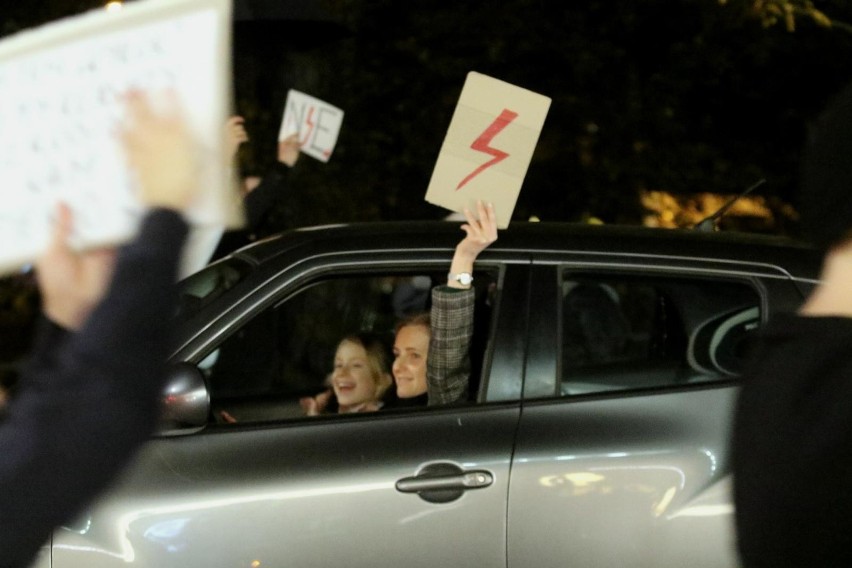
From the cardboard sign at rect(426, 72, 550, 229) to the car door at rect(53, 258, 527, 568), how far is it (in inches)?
27.7

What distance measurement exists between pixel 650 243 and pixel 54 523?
2949 mm

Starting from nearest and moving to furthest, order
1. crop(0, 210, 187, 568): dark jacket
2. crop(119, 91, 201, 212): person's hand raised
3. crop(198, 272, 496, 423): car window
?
crop(0, 210, 187, 568): dark jacket < crop(119, 91, 201, 212): person's hand raised < crop(198, 272, 496, 423): car window

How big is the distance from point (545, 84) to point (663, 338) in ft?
25.0

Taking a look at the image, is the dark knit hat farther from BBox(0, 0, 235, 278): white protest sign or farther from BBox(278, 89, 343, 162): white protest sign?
BBox(278, 89, 343, 162): white protest sign

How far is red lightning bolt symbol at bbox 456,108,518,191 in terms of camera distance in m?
4.18

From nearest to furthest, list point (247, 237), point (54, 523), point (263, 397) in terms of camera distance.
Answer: point (54, 523) < point (263, 397) < point (247, 237)

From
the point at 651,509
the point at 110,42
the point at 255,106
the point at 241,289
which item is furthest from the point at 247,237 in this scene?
the point at 110,42

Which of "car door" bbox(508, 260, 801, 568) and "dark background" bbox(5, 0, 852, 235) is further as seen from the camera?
"dark background" bbox(5, 0, 852, 235)

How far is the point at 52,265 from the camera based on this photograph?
152cm

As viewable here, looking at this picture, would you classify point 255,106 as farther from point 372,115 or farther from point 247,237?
point 247,237

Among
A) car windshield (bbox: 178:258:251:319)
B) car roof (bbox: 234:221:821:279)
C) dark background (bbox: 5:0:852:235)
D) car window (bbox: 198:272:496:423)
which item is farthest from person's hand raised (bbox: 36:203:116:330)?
dark background (bbox: 5:0:852:235)

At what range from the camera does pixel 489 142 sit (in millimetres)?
4191

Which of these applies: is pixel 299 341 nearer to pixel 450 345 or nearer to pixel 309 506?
pixel 450 345

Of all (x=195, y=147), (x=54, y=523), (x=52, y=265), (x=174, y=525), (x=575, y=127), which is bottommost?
(x=174, y=525)
